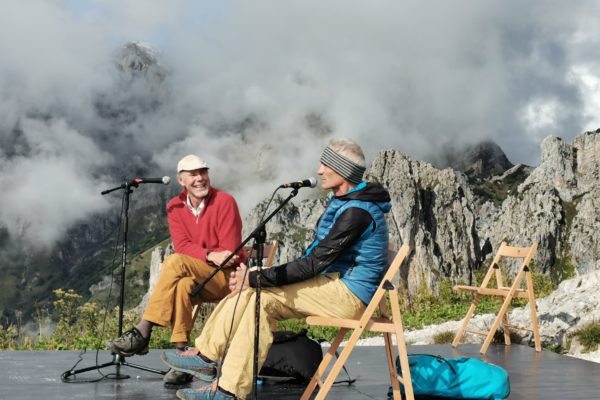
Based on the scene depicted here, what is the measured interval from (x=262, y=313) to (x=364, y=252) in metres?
0.73

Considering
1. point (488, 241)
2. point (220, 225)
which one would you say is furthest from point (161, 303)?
point (488, 241)

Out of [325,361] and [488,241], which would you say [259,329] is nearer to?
[325,361]

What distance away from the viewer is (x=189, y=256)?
518cm

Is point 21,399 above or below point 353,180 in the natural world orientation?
below

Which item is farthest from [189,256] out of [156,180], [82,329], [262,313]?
[82,329]

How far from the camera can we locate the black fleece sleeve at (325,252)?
3838 mm

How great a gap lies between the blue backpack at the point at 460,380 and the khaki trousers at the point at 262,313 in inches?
36.6

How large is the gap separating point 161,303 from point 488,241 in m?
122

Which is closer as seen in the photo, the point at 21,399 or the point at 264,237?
the point at 264,237

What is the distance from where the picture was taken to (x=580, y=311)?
845 cm

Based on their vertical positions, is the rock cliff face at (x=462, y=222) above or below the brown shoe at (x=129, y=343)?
above

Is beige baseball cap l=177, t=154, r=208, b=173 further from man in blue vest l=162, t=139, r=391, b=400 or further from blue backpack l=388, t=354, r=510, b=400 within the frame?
blue backpack l=388, t=354, r=510, b=400

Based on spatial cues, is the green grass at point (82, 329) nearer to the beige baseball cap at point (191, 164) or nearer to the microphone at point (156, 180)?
the microphone at point (156, 180)

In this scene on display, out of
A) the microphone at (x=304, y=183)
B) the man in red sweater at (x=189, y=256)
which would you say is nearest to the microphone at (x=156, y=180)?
the man in red sweater at (x=189, y=256)
